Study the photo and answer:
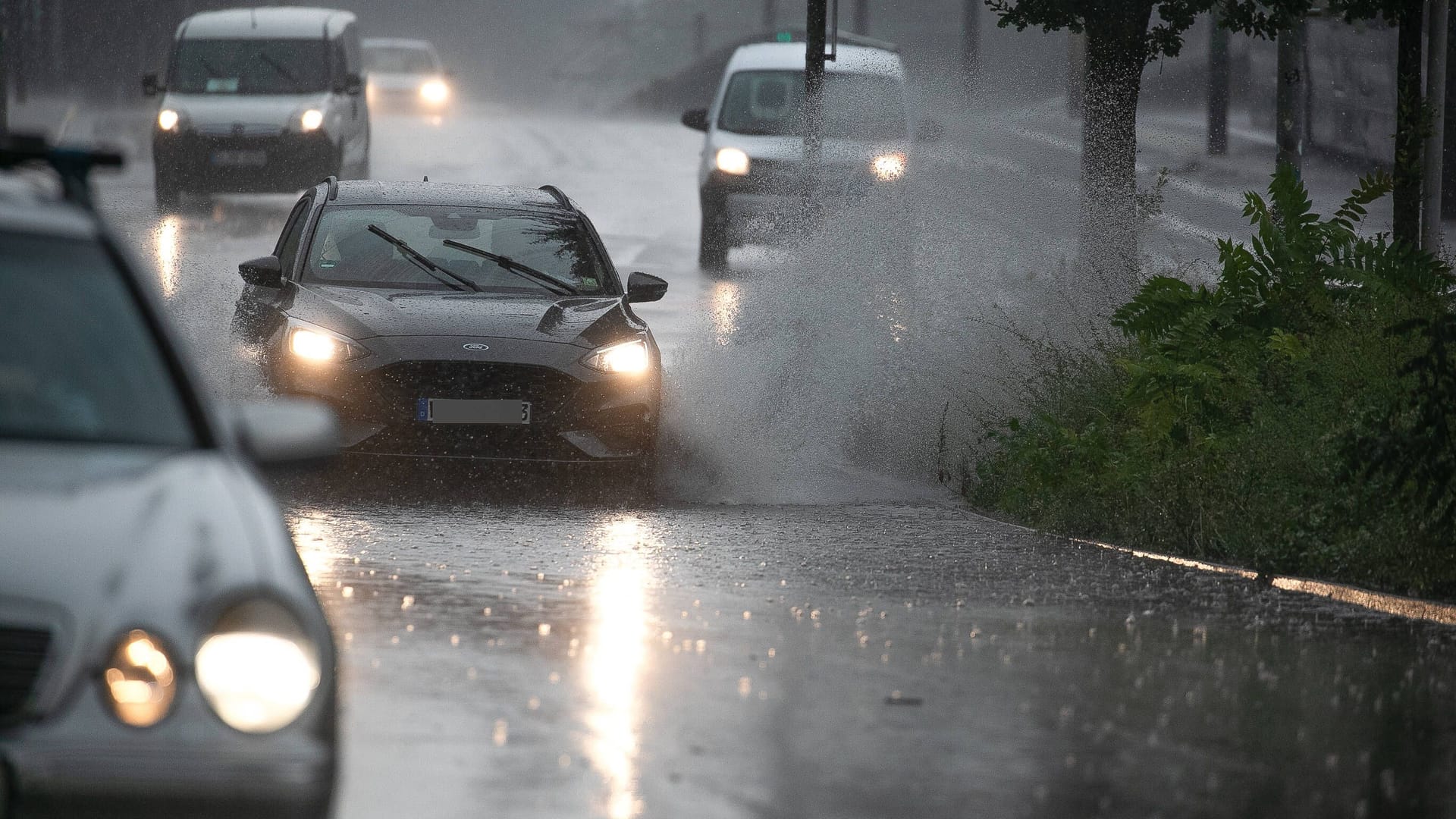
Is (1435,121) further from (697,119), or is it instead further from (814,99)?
(697,119)

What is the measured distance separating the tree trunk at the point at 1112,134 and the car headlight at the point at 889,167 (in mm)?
1404

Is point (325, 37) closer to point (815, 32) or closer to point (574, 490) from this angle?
point (815, 32)

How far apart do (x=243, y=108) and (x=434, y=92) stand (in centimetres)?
1923

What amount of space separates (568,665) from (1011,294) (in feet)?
27.6

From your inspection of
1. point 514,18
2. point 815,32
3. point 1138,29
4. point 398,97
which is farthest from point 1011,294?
point 514,18

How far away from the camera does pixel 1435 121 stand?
556 inches

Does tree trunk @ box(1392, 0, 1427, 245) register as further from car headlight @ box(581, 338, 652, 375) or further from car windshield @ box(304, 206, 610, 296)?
car windshield @ box(304, 206, 610, 296)

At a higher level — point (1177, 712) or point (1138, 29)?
point (1138, 29)

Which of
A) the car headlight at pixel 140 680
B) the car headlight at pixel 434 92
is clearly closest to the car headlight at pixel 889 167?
the car headlight at pixel 140 680

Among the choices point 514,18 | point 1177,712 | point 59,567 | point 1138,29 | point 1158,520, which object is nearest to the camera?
point 59,567

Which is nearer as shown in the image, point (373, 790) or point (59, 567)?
point (59, 567)

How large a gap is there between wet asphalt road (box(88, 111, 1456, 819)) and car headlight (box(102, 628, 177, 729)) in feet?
4.44

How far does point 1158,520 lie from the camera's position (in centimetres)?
1052

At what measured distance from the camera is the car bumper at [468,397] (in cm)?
1123
